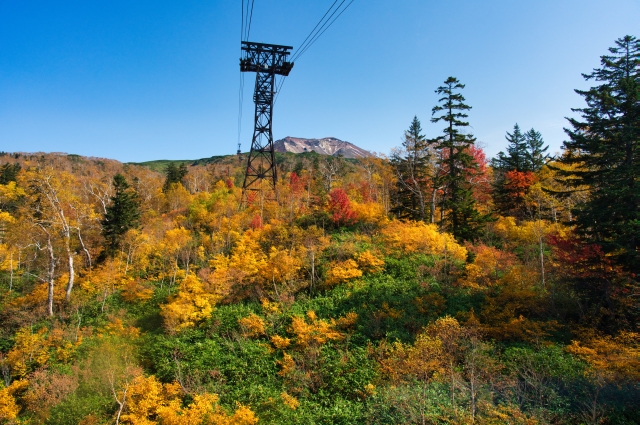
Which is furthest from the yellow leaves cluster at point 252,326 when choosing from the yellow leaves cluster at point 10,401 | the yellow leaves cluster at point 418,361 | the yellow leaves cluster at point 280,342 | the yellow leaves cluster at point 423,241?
the yellow leaves cluster at point 423,241

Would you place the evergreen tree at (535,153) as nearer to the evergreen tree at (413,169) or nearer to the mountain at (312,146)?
the evergreen tree at (413,169)

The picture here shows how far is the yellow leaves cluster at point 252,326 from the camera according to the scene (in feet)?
58.1

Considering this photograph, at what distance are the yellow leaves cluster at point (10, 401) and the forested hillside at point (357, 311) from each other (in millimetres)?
104

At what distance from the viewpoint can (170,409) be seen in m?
12.7

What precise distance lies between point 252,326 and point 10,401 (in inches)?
447

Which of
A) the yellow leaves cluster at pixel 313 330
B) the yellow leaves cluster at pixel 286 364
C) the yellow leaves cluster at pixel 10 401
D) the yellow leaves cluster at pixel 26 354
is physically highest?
the yellow leaves cluster at pixel 313 330

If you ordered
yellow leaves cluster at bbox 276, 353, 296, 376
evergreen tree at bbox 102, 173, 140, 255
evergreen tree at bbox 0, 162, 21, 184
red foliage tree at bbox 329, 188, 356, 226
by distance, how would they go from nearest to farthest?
yellow leaves cluster at bbox 276, 353, 296, 376 → evergreen tree at bbox 102, 173, 140, 255 → red foliage tree at bbox 329, 188, 356, 226 → evergreen tree at bbox 0, 162, 21, 184

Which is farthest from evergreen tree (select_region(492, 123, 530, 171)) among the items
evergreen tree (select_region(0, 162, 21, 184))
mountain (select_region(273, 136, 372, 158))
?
mountain (select_region(273, 136, 372, 158))

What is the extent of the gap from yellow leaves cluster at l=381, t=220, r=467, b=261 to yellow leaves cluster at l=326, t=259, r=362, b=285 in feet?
13.5

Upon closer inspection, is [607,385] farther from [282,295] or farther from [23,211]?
[23,211]

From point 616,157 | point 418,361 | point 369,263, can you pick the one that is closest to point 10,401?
point 418,361

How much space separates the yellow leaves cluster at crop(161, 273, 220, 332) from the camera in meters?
18.7

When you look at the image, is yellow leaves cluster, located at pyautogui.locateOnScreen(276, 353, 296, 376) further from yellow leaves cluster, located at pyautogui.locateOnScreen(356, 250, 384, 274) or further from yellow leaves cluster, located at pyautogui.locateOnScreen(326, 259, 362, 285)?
yellow leaves cluster, located at pyautogui.locateOnScreen(356, 250, 384, 274)

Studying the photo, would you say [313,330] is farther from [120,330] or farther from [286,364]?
[120,330]
